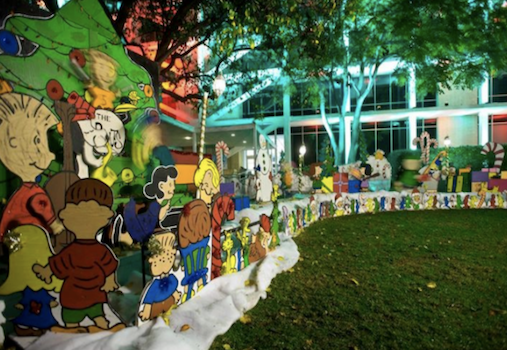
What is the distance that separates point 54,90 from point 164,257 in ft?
6.47

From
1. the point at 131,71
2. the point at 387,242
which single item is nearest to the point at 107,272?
the point at 131,71

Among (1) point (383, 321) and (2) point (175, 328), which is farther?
(1) point (383, 321)

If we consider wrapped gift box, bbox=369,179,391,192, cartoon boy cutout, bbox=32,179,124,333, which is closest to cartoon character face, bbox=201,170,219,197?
cartoon boy cutout, bbox=32,179,124,333

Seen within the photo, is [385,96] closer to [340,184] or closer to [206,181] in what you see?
[340,184]

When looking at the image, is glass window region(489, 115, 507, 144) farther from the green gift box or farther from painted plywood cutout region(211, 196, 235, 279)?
painted plywood cutout region(211, 196, 235, 279)

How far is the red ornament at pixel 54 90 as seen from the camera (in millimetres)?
3098

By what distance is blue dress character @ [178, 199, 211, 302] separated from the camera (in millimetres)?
3348

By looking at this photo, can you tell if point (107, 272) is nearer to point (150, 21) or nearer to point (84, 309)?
point (84, 309)

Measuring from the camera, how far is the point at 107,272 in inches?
102

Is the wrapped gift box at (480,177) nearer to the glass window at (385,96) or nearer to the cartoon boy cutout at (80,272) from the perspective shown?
the cartoon boy cutout at (80,272)

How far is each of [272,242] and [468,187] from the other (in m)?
10.3

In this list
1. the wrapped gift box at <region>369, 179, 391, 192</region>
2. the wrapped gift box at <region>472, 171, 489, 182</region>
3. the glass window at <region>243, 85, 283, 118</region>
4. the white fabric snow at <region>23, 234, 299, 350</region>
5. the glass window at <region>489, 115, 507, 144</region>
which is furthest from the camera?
the glass window at <region>243, 85, 283, 118</region>

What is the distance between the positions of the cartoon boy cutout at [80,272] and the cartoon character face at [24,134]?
1.20 feet

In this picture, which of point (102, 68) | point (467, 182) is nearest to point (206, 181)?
point (102, 68)
